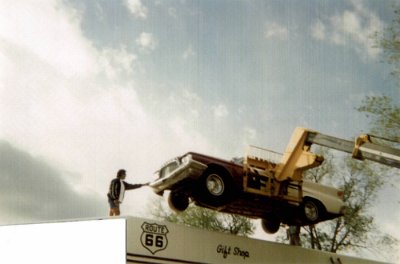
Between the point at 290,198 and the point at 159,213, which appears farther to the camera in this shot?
the point at 159,213

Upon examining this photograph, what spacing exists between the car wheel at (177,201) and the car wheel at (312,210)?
2.65 meters

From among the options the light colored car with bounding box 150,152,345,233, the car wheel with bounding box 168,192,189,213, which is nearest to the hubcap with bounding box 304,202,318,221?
the light colored car with bounding box 150,152,345,233

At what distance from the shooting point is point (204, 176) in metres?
8.55

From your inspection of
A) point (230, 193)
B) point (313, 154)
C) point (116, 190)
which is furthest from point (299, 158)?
point (116, 190)

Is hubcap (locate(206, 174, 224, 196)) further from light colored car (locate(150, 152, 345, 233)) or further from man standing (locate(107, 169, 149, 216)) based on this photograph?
man standing (locate(107, 169, 149, 216))

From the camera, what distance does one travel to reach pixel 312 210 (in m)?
10.2

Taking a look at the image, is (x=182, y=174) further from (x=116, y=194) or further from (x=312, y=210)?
(x=312, y=210)

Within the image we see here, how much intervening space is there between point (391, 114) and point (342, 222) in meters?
8.87

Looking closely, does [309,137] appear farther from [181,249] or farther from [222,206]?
[181,249]

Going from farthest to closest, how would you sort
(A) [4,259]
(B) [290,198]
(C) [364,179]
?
(C) [364,179]
(B) [290,198]
(A) [4,259]

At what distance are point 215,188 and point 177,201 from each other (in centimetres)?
107

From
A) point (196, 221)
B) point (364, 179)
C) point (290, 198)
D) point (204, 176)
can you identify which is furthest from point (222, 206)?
point (196, 221)

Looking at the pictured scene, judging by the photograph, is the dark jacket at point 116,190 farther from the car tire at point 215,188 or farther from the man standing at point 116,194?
the car tire at point 215,188

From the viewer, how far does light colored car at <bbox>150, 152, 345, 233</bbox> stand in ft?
28.1
